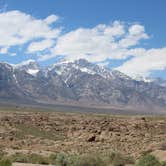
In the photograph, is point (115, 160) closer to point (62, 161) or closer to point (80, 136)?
point (62, 161)

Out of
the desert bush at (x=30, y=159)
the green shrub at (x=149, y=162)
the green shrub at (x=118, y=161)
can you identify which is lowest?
the desert bush at (x=30, y=159)

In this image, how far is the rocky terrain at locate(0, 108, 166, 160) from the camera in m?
56.2

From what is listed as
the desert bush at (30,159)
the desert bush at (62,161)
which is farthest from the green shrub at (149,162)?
the desert bush at (30,159)

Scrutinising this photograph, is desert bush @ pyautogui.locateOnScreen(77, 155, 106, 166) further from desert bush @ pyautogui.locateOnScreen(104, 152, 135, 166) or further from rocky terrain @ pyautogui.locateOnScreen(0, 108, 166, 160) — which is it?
rocky terrain @ pyautogui.locateOnScreen(0, 108, 166, 160)

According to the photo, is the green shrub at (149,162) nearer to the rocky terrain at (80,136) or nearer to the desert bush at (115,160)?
the desert bush at (115,160)

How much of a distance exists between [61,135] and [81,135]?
10.1 ft

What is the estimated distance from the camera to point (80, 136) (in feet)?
244

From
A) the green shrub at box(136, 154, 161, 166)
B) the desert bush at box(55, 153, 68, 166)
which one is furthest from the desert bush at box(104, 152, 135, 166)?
the green shrub at box(136, 154, 161, 166)

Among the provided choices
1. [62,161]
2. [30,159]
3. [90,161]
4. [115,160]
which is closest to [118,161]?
[115,160]

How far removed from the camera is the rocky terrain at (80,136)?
56.2 metres

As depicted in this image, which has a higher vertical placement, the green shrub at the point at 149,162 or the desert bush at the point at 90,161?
the green shrub at the point at 149,162

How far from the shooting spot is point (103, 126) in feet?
284

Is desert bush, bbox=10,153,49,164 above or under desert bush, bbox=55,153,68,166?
under

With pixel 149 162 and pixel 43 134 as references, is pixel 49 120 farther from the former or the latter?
pixel 149 162
